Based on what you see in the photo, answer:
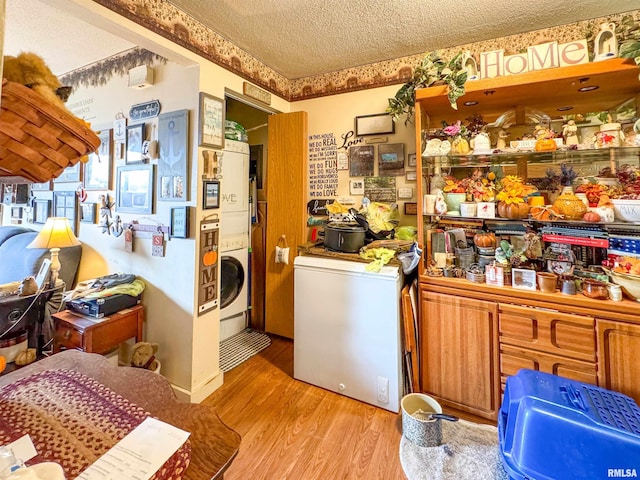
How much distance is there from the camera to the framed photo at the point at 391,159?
246 cm

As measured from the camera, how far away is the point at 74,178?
2734 millimetres

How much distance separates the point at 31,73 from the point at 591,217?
2.28 metres

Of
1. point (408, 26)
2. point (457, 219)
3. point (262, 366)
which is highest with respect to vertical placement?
point (408, 26)

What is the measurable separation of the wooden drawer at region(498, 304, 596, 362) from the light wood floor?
906 mm

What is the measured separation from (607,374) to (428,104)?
1.88 m

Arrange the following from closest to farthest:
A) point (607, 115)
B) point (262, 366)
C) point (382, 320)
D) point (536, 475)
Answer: point (536, 475) → point (607, 115) → point (382, 320) → point (262, 366)

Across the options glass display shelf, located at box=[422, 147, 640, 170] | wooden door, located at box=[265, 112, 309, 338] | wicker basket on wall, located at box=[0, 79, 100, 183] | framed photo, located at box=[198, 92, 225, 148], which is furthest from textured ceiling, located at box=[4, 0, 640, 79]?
wicker basket on wall, located at box=[0, 79, 100, 183]

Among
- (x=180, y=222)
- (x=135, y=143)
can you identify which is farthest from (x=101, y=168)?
(x=180, y=222)

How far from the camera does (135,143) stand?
7.36 feet

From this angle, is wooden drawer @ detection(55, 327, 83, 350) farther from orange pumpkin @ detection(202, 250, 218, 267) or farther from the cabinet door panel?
the cabinet door panel

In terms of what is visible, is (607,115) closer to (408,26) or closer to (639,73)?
(639,73)

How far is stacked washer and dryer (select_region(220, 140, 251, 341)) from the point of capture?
8.87 ft

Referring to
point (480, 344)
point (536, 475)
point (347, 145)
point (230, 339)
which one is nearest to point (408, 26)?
point (347, 145)

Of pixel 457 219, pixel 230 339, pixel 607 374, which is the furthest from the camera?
pixel 230 339
